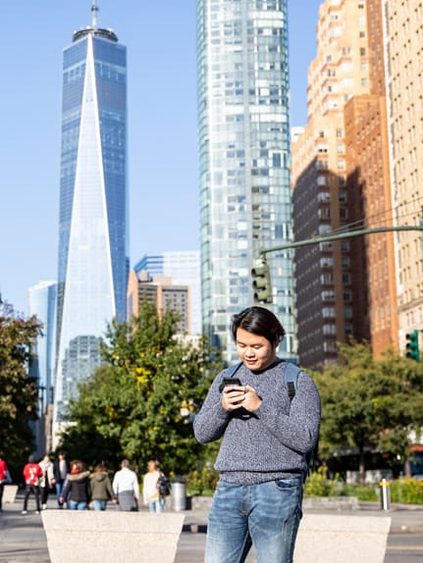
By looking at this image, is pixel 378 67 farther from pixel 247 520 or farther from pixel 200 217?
pixel 247 520

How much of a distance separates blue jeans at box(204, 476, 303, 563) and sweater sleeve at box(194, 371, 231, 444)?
249 millimetres

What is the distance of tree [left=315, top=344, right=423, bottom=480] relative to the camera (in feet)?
199

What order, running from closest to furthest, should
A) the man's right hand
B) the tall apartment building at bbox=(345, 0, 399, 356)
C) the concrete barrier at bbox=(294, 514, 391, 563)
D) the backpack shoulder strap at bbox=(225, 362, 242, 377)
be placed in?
the man's right hand, the backpack shoulder strap at bbox=(225, 362, 242, 377), the concrete barrier at bbox=(294, 514, 391, 563), the tall apartment building at bbox=(345, 0, 399, 356)

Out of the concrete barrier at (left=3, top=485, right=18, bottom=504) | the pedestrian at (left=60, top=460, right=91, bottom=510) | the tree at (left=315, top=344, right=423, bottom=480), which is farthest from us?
the tree at (left=315, top=344, right=423, bottom=480)

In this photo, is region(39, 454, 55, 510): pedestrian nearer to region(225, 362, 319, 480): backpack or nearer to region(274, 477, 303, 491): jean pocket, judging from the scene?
region(225, 362, 319, 480): backpack

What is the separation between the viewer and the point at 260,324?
5.41 m

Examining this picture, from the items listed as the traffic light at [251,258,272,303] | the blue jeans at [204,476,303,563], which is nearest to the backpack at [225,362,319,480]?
the blue jeans at [204,476,303,563]

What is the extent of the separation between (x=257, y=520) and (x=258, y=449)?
342mm

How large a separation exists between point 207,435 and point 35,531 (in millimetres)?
18837

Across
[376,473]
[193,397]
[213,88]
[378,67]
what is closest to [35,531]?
[193,397]

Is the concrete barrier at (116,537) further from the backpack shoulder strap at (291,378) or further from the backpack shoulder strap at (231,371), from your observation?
the backpack shoulder strap at (291,378)

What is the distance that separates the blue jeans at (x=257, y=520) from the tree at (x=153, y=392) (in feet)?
127

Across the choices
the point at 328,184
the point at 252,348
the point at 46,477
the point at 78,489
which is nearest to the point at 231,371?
the point at 252,348

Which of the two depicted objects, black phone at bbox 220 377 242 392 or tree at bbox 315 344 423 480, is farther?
tree at bbox 315 344 423 480
